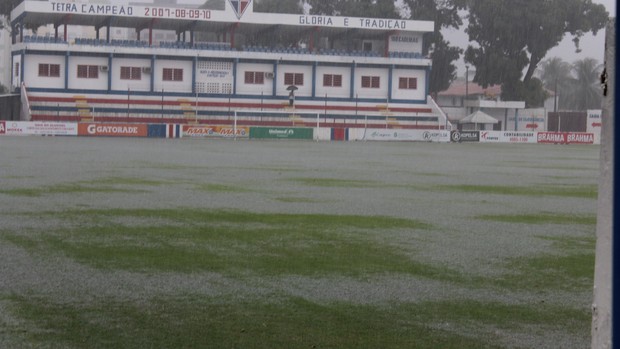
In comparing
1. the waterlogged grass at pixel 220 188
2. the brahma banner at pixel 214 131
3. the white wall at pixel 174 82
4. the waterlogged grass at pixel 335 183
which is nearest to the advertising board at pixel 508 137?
the brahma banner at pixel 214 131

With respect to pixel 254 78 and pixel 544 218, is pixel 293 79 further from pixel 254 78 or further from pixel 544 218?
pixel 544 218

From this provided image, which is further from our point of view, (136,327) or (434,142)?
(434,142)

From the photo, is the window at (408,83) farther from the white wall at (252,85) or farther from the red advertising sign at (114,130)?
the red advertising sign at (114,130)

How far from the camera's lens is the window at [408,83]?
73.6 metres

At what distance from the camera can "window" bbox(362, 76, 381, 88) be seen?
73.3 meters

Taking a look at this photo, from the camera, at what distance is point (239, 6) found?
7306cm

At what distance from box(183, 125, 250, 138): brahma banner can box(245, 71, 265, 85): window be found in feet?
43.5

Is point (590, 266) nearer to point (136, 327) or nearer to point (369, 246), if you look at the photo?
point (369, 246)

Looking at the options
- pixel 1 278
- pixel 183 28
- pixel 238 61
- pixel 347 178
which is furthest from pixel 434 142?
pixel 1 278

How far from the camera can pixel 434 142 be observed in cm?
6006

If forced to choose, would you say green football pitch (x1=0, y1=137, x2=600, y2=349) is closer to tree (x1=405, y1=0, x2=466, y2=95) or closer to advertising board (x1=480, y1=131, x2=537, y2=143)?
advertising board (x1=480, y1=131, x2=537, y2=143)

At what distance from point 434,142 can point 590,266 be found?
1994 inches

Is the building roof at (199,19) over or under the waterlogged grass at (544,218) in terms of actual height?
over

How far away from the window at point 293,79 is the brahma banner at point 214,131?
14175mm
